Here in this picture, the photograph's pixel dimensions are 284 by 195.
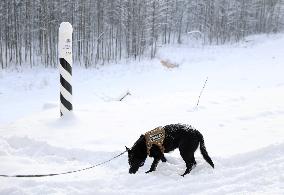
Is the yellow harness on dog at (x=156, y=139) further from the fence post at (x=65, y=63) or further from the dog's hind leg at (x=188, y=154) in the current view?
the fence post at (x=65, y=63)

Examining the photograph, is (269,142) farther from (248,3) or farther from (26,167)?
(248,3)

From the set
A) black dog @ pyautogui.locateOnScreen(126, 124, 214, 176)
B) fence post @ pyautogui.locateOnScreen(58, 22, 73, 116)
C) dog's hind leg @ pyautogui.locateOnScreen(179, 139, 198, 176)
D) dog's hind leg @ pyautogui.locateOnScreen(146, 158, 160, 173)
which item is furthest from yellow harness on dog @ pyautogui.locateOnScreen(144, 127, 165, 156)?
fence post @ pyautogui.locateOnScreen(58, 22, 73, 116)

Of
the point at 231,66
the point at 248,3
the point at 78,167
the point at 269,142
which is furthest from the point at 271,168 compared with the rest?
the point at 248,3

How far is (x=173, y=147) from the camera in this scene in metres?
5.19

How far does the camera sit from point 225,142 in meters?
6.01

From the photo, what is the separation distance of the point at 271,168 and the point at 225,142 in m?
1.35

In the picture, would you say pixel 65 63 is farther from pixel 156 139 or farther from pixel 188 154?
pixel 188 154

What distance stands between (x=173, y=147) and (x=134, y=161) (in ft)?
1.95

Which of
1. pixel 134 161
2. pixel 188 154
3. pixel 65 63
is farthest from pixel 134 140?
pixel 65 63

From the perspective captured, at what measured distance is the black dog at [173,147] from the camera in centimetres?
502

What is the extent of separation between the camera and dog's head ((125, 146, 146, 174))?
16.7ft

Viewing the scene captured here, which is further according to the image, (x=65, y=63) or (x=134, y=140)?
(x=65, y=63)

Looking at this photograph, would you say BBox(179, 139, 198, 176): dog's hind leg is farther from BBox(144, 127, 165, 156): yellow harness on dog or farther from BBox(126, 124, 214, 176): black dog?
BBox(144, 127, 165, 156): yellow harness on dog

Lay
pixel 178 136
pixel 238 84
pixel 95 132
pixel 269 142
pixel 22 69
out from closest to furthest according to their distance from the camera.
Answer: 1. pixel 178 136
2. pixel 269 142
3. pixel 95 132
4. pixel 238 84
5. pixel 22 69
